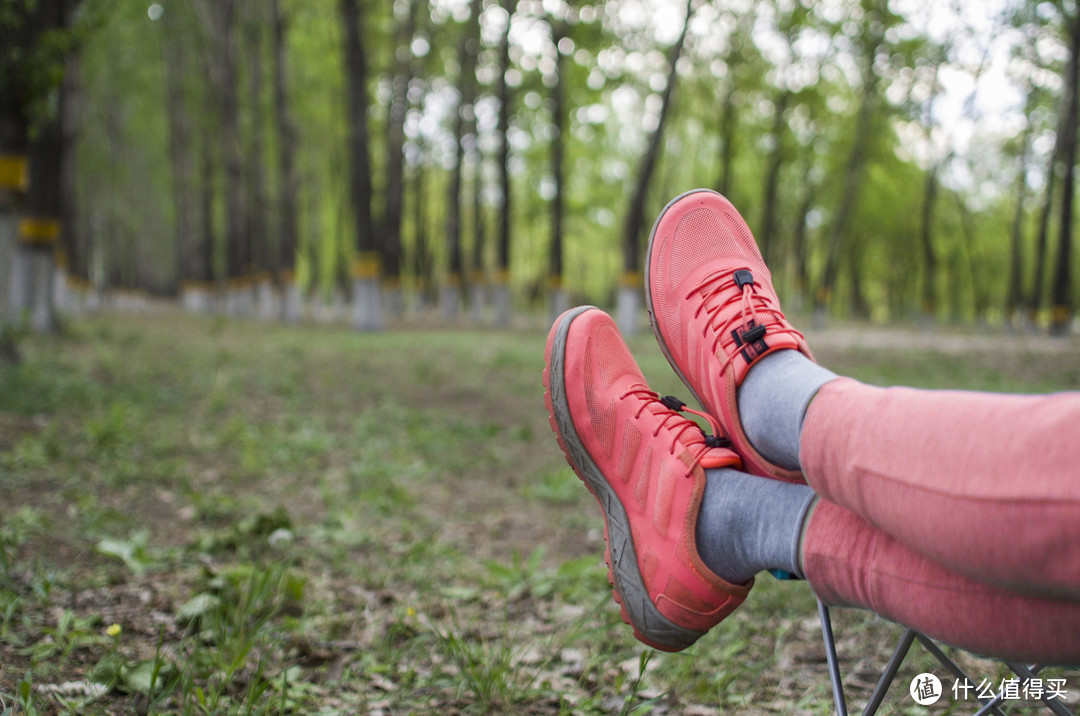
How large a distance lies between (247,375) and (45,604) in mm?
4894

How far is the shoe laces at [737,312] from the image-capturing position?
1.60 metres

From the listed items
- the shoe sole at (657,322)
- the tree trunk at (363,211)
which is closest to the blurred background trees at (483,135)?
the tree trunk at (363,211)

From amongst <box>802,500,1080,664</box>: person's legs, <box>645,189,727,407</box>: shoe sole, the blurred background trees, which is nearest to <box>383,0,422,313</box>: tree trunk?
the blurred background trees

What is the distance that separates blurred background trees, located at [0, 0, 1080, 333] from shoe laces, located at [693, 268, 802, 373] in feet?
18.1

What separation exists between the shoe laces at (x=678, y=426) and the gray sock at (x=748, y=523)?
0.06m

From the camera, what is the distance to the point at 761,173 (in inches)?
1154

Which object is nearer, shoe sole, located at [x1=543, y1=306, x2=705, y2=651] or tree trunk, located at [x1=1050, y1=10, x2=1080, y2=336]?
shoe sole, located at [x1=543, y1=306, x2=705, y2=651]

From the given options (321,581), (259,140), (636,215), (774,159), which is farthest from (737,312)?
(774,159)

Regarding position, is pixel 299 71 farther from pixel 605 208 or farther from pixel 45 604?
pixel 45 604

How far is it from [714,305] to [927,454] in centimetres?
86

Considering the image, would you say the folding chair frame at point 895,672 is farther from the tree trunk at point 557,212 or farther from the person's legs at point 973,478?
the tree trunk at point 557,212

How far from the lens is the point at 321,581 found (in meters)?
2.26

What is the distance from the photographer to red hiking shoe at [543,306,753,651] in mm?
1432

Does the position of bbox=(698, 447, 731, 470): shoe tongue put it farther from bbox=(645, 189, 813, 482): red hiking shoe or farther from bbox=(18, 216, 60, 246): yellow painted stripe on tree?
bbox=(18, 216, 60, 246): yellow painted stripe on tree
